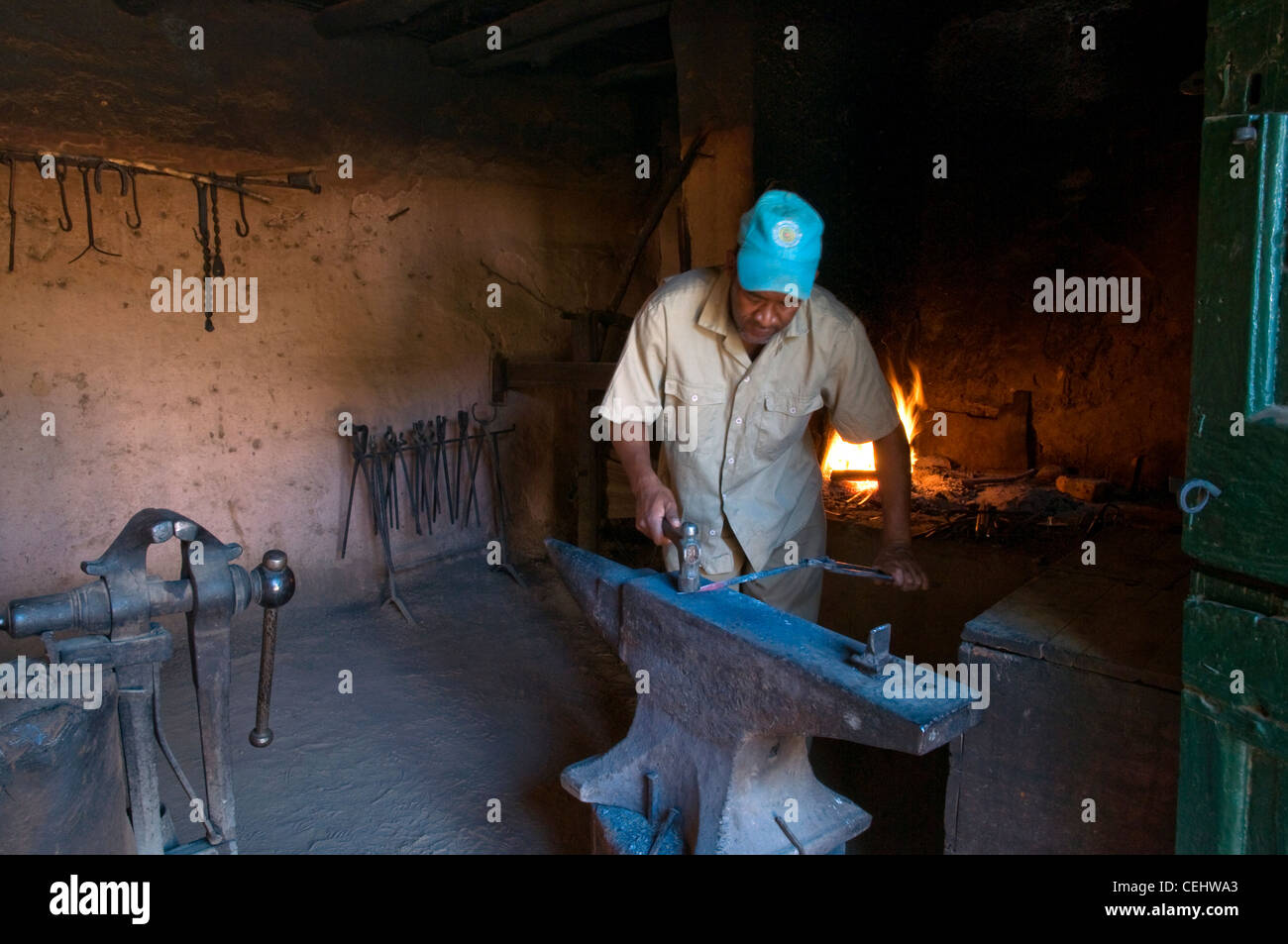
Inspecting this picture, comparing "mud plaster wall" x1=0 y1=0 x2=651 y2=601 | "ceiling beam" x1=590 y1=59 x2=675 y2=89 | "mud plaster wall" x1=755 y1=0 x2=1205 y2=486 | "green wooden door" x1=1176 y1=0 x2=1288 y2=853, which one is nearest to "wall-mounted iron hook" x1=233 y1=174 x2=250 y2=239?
"mud plaster wall" x1=0 y1=0 x2=651 y2=601

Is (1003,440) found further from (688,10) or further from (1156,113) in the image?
(688,10)

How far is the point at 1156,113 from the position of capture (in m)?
3.85

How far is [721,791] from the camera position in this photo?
1.89 meters

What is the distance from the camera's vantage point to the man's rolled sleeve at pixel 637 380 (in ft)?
8.23

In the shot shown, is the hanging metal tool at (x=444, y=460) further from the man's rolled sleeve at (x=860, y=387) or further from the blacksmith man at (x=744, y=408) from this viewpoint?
the man's rolled sleeve at (x=860, y=387)

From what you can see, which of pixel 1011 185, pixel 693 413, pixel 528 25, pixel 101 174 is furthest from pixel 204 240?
pixel 1011 185

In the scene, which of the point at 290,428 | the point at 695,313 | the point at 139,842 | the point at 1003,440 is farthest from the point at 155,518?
the point at 1003,440

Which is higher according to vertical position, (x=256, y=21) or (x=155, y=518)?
(x=256, y=21)

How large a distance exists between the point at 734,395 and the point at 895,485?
49cm

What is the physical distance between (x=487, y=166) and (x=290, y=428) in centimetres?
179

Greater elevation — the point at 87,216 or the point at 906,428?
the point at 87,216

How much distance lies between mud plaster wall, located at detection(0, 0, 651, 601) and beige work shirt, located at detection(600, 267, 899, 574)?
2.46 m

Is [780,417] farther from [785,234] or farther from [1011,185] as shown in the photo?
[1011,185]

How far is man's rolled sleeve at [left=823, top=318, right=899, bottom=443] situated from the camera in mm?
2438
